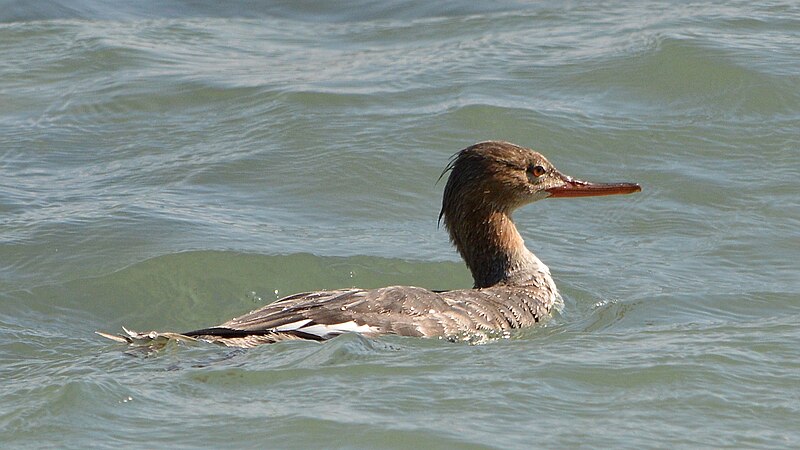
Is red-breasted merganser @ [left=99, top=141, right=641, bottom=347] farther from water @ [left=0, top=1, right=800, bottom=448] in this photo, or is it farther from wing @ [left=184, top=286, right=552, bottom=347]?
water @ [left=0, top=1, right=800, bottom=448]

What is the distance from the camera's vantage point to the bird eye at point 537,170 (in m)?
9.30

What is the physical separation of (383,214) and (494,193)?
4.36ft

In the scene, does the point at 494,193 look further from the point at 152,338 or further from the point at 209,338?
the point at 152,338

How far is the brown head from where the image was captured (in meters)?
9.25

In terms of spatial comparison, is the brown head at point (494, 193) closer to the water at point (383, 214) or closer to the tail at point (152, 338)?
the water at point (383, 214)

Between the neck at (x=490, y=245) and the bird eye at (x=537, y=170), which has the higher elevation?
the bird eye at (x=537, y=170)

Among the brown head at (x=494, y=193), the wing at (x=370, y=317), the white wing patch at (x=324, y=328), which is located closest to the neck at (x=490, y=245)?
the brown head at (x=494, y=193)

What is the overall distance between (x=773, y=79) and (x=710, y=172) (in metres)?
1.90

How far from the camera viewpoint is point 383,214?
1041 cm

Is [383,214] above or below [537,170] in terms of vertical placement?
below

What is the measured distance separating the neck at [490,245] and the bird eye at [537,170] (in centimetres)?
33

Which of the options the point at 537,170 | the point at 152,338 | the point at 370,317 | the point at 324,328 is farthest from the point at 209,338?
the point at 537,170

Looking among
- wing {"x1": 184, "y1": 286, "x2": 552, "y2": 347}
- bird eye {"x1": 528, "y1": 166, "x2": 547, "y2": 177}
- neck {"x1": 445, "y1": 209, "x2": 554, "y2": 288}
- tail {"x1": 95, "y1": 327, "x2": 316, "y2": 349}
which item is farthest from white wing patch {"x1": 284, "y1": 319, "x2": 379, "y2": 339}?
bird eye {"x1": 528, "y1": 166, "x2": 547, "y2": 177}

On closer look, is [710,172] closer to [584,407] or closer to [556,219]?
[556,219]
